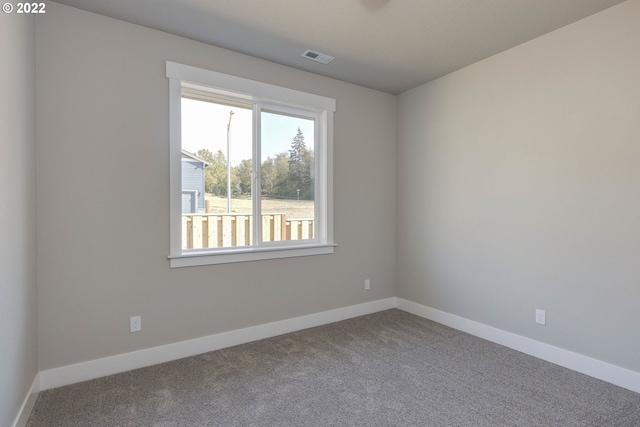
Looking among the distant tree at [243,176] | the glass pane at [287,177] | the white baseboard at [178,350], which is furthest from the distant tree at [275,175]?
the white baseboard at [178,350]

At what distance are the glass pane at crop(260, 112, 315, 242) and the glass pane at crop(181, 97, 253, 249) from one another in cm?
18

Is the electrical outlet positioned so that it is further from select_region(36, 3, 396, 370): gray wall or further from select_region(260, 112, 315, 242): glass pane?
select_region(260, 112, 315, 242): glass pane

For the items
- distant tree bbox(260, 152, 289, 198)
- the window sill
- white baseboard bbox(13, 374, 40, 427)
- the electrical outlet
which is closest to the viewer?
white baseboard bbox(13, 374, 40, 427)

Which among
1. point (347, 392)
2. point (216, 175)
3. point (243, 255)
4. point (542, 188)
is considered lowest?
point (347, 392)

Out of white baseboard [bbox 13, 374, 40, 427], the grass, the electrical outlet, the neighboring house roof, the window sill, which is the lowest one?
white baseboard [bbox 13, 374, 40, 427]

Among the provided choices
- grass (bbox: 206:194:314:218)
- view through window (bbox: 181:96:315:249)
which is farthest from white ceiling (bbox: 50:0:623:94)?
grass (bbox: 206:194:314:218)

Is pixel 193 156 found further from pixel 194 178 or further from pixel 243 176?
pixel 243 176

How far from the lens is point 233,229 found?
3148 millimetres

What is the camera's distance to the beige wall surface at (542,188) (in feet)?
7.64

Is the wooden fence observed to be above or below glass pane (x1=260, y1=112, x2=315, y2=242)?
below

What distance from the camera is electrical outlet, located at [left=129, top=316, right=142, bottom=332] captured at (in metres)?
2.57

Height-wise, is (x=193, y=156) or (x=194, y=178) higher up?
(x=193, y=156)

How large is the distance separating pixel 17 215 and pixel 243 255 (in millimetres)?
1614

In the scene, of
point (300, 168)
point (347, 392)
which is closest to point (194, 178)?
point (300, 168)
